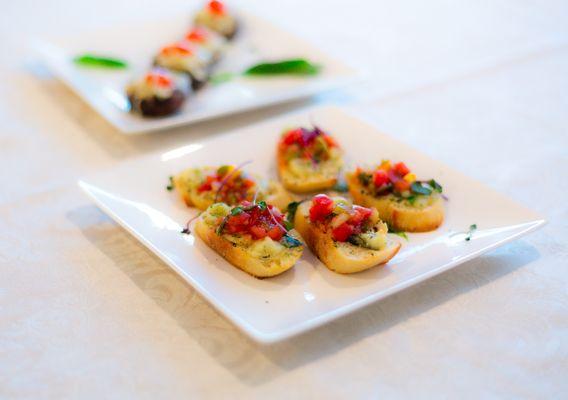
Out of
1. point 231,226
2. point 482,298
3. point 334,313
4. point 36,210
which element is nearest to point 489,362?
point 482,298

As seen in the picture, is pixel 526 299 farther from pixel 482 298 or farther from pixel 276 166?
pixel 276 166

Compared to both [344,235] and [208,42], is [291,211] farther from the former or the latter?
[208,42]

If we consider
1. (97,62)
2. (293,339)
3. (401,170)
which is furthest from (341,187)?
(97,62)

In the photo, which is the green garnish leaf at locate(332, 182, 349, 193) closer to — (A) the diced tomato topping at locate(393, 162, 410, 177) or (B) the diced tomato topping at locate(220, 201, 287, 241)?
(A) the diced tomato topping at locate(393, 162, 410, 177)

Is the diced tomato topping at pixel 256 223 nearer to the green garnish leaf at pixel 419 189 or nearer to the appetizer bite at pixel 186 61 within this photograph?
the green garnish leaf at pixel 419 189

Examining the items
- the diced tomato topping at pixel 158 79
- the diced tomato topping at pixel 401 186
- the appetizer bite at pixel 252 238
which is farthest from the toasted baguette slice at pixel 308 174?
the diced tomato topping at pixel 158 79
